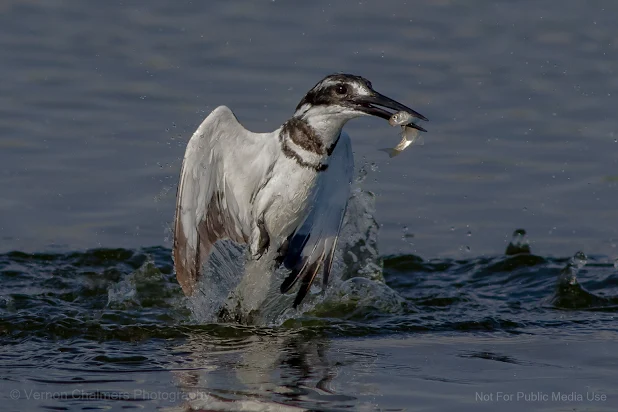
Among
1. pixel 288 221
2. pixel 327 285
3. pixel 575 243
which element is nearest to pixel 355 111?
pixel 288 221

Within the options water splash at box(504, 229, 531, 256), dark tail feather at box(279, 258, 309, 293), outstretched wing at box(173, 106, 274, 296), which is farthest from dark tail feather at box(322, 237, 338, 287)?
water splash at box(504, 229, 531, 256)

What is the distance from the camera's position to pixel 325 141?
7285 mm

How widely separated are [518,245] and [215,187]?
2684mm

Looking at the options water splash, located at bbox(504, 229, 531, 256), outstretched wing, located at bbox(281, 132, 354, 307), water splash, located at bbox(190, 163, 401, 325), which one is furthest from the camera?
water splash, located at bbox(504, 229, 531, 256)

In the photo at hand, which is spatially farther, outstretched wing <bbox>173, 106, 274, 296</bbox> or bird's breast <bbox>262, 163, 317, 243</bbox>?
bird's breast <bbox>262, 163, 317, 243</bbox>

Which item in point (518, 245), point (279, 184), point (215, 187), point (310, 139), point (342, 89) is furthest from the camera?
point (518, 245)

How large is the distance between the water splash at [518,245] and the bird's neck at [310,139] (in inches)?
91.1

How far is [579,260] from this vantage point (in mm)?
8680

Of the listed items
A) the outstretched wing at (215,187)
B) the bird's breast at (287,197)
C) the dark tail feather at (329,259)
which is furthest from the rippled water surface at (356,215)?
the bird's breast at (287,197)

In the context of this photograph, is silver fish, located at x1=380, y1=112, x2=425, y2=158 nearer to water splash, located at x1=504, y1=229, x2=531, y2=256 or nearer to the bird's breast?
the bird's breast

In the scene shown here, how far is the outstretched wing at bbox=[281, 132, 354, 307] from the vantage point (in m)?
7.50

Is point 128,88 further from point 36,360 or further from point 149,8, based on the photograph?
point 36,360

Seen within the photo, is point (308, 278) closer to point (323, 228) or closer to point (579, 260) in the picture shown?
point (323, 228)

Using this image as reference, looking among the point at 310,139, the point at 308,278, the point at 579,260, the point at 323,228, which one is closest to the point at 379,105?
the point at 310,139
